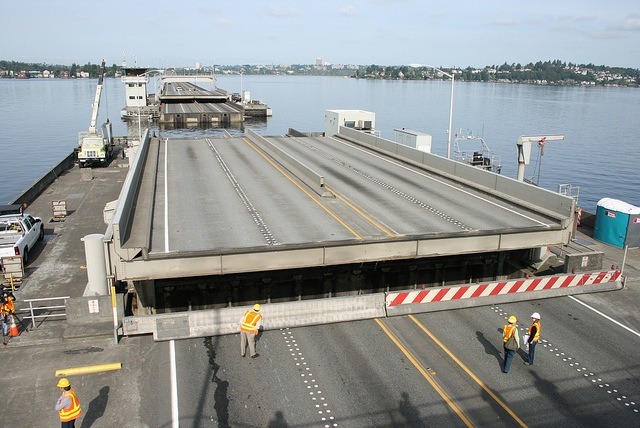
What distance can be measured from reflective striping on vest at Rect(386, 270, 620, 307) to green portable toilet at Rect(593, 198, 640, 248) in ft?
21.9

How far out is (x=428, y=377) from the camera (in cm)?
1409

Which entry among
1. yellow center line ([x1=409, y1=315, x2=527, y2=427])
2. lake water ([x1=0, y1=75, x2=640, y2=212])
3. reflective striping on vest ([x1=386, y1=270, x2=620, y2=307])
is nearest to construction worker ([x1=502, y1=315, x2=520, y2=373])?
yellow center line ([x1=409, y1=315, x2=527, y2=427])

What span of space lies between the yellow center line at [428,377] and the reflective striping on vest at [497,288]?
128cm

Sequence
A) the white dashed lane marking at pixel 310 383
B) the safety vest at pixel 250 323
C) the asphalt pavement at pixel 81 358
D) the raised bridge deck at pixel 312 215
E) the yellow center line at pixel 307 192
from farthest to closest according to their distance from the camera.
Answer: the yellow center line at pixel 307 192
the raised bridge deck at pixel 312 215
the safety vest at pixel 250 323
the asphalt pavement at pixel 81 358
the white dashed lane marking at pixel 310 383

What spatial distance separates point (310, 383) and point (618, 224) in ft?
64.5

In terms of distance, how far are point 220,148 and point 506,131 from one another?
77491 mm

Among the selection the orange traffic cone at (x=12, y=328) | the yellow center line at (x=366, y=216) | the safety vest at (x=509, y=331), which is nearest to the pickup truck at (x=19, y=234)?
the orange traffic cone at (x=12, y=328)

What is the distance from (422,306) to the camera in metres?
17.9

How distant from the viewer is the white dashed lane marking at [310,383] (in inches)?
489

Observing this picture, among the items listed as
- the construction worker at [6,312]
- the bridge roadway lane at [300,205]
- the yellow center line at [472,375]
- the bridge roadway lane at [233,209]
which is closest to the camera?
the yellow center line at [472,375]

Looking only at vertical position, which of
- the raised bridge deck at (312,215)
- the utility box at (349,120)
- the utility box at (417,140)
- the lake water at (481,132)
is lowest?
the lake water at (481,132)

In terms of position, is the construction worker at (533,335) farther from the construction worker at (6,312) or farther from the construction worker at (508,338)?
the construction worker at (6,312)

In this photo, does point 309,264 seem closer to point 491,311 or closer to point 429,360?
point 429,360

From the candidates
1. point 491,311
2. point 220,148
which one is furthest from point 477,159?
point 491,311
